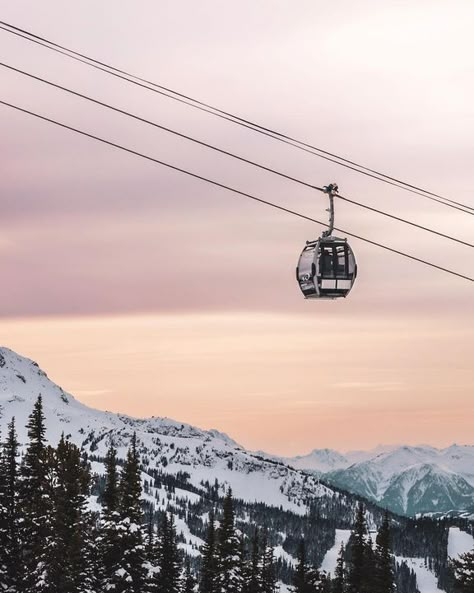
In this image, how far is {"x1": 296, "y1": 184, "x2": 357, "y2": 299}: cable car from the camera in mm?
40719

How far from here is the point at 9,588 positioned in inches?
3036

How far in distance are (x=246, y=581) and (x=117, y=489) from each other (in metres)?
13.6

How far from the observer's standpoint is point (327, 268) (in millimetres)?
40750

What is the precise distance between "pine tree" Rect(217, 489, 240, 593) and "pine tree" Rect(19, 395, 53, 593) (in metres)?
12.0

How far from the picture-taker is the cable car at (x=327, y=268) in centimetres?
4072

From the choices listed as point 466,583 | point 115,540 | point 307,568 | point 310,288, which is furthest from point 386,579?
point 310,288

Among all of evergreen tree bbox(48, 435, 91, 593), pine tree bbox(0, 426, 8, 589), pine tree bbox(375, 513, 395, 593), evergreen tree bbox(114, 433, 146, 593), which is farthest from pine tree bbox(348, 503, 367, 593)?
pine tree bbox(0, 426, 8, 589)

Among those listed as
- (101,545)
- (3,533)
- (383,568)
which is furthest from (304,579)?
(3,533)

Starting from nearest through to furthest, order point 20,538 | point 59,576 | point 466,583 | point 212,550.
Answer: point 466,583 → point 59,576 → point 20,538 → point 212,550

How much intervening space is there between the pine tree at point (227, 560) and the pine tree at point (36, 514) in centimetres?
1201

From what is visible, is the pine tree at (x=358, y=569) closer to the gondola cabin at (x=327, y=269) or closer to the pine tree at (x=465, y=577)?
the pine tree at (x=465, y=577)

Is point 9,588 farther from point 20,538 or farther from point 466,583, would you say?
point 466,583

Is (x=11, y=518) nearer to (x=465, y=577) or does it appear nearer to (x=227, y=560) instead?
(x=227, y=560)

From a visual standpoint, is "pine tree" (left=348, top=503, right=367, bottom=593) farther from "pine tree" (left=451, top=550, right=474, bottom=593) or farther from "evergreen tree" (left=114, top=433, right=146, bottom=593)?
"evergreen tree" (left=114, top=433, right=146, bottom=593)
